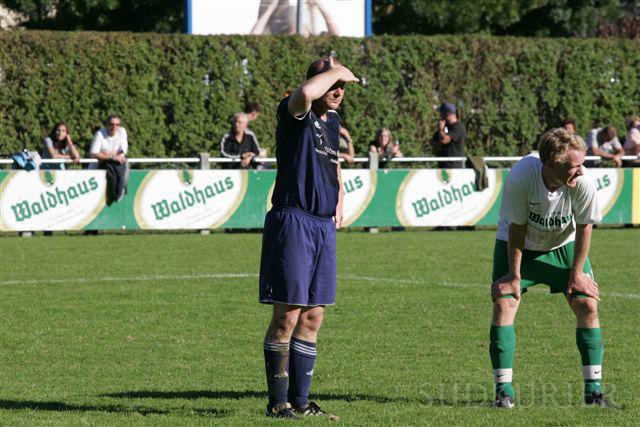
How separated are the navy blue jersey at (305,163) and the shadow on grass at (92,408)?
1.30 metres

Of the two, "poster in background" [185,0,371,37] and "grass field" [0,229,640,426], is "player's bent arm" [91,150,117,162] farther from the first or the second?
"poster in background" [185,0,371,37]

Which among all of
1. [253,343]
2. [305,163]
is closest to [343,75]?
[305,163]

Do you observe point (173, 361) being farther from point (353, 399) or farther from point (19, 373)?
point (353, 399)

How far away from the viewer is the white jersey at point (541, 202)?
748 cm

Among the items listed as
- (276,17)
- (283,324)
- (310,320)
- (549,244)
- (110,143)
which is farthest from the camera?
(276,17)

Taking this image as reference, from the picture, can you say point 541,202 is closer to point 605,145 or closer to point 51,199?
point 51,199

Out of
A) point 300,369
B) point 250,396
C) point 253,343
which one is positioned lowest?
point 253,343

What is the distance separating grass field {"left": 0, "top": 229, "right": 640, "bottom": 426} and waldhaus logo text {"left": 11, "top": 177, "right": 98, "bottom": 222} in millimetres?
2796

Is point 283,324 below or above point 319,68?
below

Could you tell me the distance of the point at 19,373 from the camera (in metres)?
9.16

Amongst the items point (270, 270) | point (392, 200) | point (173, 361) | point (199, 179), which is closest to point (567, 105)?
point (392, 200)

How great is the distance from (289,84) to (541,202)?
2006 cm

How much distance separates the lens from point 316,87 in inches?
268

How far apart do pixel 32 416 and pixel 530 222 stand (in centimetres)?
301
